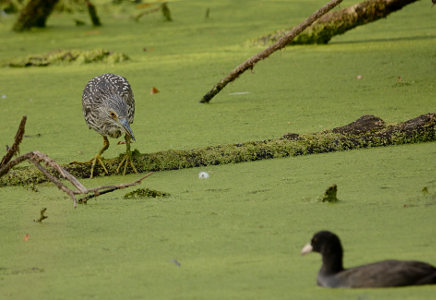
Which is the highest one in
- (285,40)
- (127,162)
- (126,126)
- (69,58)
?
(285,40)

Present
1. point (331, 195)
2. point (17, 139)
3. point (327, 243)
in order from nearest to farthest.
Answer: point (327, 243) → point (17, 139) → point (331, 195)

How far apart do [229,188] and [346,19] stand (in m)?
4.42

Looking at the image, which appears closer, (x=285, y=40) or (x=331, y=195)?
(x=331, y=195)

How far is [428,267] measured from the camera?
109 inches

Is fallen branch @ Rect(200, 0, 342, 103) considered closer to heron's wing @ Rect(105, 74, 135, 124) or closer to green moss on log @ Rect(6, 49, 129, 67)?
heron's wing @ Rect(105, 74, 135, 124)

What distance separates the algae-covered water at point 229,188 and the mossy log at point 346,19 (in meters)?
0.18

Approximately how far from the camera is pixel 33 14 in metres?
12.5

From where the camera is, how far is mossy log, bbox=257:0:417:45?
27.6 ft

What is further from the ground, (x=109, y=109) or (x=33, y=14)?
(x=109, y=109)

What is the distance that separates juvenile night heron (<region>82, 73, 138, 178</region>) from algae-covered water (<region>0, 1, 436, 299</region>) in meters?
0.24

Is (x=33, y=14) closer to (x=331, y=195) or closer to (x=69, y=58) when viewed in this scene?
(x=69, y=58)

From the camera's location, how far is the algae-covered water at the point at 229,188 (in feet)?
10.7

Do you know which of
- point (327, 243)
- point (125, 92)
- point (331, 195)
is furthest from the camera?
point (125, 92)

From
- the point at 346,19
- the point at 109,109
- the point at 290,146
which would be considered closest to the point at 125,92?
the point at 109,109
